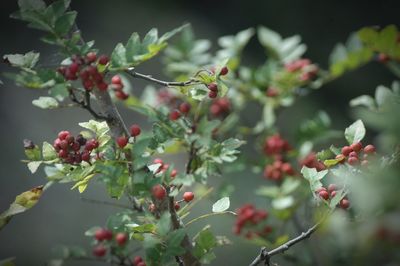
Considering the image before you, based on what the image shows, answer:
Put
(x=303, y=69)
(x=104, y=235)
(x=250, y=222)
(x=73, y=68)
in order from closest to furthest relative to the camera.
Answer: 1. (x=73, y=68)
2. (x=104, y=235)
3. (x=250, y=222)
4. (x=303, y=69)

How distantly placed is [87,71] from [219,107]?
94cm

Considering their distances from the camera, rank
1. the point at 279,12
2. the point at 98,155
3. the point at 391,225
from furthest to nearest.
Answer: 1. the point at 279,12
2. the point at 98,155
3. the point at 391,225

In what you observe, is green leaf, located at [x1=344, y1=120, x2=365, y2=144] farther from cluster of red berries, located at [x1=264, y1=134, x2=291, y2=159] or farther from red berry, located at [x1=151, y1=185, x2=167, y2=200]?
cluster of red berries, located at [x1=264, y1=134, x2=291, y2=159]

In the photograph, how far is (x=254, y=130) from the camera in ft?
6.51

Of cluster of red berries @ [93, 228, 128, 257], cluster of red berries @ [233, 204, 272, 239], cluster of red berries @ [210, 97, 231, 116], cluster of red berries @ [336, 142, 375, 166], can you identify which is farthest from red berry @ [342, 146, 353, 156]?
cluster of red berries @ [210, 97, 231, 116]

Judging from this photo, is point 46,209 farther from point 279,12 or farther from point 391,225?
point 391,225

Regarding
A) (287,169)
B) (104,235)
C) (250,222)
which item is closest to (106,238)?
(104,235)

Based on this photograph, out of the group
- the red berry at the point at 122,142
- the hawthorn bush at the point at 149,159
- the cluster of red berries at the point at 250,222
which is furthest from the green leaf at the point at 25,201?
the cluster of red berries at the point at 250,222

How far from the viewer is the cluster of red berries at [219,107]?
6.21 ft

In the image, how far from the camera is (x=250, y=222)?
1.78 m

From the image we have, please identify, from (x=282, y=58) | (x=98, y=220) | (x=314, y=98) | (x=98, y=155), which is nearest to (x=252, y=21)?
(x=314, y=98)

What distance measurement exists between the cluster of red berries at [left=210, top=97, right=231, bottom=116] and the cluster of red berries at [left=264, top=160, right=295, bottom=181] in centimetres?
25

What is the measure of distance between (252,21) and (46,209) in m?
2.29

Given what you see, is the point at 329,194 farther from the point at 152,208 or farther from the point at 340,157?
the point at 152,208
